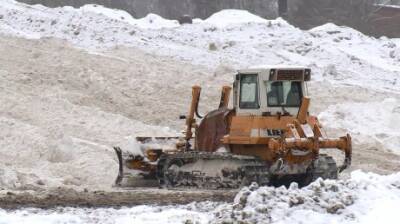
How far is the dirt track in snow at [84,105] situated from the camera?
1589cm

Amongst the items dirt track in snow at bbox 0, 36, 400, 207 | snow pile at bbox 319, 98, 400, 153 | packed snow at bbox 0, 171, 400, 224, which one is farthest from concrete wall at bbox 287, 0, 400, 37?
packed snow at bbox 0, 171, 400, 224

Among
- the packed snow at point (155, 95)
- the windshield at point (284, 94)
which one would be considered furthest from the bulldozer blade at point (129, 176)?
the windshield at point (284, 94)

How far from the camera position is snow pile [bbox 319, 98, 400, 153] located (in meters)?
20.6

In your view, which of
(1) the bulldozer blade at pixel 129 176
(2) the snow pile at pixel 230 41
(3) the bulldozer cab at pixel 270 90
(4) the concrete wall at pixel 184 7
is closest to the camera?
(3) the bulldozer cab at pixel 270 90

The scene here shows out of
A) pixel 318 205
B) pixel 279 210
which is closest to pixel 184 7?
pixel 318 205

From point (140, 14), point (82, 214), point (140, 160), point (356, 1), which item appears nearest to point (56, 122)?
point (140, 160)

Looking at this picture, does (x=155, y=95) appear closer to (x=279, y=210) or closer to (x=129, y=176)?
(x=129, y=176)

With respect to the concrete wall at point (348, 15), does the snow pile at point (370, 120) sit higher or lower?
lower

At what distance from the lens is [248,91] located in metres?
13.6

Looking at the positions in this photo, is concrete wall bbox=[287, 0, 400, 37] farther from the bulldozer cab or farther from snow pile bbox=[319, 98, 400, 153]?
the bulldozer cab

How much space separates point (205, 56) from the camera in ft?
89.9

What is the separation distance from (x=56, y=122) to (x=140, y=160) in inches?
197

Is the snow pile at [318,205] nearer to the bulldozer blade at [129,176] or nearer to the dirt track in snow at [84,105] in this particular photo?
the dirt track in snow at [84,105]

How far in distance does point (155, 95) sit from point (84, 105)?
2.67 metres
